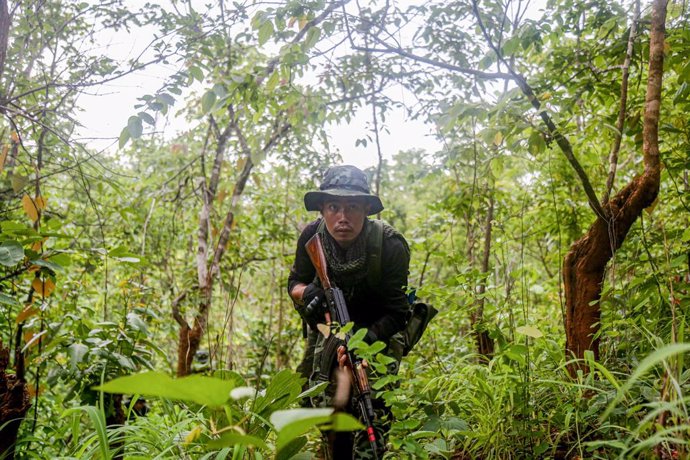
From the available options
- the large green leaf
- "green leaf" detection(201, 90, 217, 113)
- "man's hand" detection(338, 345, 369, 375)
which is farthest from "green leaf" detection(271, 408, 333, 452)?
"green leaf" detection(201, 90, 217, 113)

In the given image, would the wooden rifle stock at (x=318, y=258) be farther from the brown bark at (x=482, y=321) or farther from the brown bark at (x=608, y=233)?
the brown bark at (x=608, y=233)

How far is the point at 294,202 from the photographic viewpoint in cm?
632

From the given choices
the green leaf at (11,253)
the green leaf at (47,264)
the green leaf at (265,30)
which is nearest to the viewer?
the green leaf at (11,253)

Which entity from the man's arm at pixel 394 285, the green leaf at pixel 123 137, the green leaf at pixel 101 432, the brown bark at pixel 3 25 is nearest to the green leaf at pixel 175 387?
the green leaf at pixel 101 432

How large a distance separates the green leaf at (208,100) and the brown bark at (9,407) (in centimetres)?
148

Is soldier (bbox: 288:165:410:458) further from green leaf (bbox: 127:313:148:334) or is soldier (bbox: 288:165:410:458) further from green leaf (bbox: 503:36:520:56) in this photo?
green leaf (bbox: 503:36:520:56)

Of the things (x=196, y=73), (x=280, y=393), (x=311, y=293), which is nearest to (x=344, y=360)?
(x=280, y=393)

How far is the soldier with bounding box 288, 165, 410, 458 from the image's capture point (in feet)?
9.32

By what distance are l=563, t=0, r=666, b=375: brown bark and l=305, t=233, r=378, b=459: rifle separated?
3.34 ft

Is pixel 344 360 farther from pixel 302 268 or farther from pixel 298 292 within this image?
pixel 302 268

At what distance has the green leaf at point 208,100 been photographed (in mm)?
2662

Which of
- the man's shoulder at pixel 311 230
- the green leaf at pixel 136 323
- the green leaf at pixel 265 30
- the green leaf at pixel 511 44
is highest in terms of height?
the green leaf at pixel 265 30

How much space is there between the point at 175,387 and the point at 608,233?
217 centimetres

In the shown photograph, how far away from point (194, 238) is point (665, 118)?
541 cm
